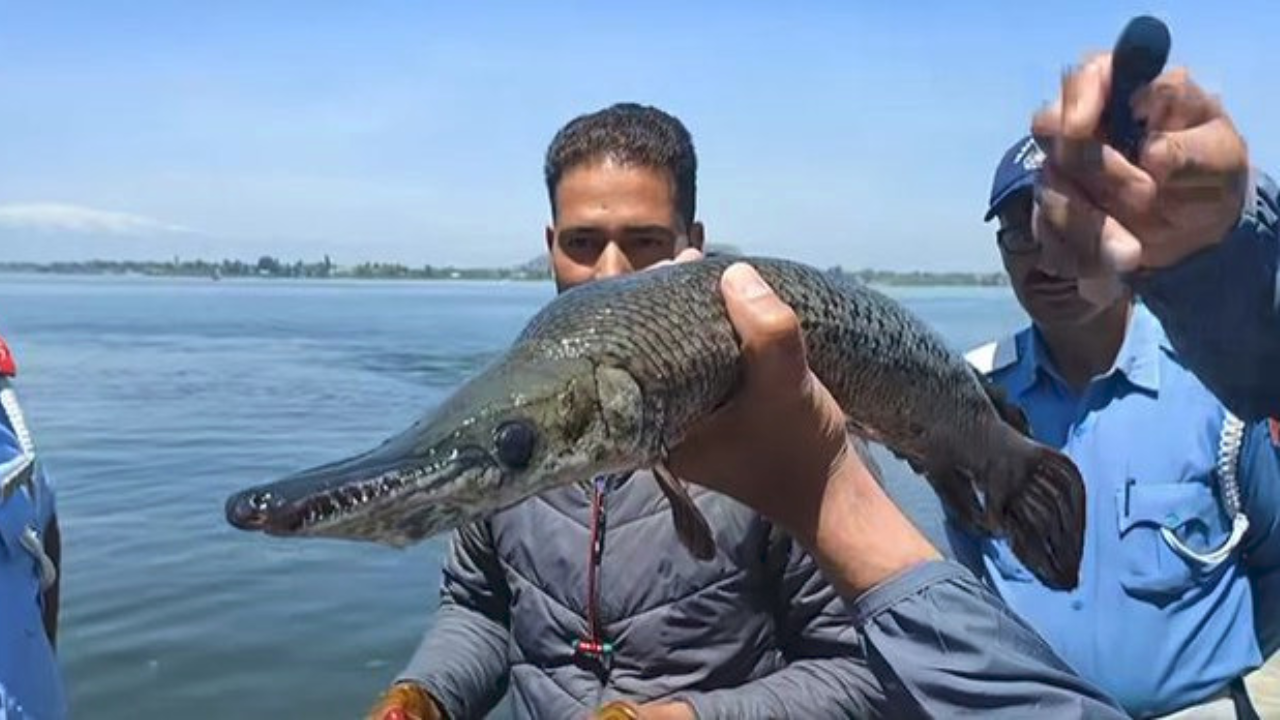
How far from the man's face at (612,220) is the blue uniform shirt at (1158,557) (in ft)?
4.78

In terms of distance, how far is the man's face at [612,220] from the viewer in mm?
4086

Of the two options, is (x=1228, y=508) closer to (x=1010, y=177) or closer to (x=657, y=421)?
(x=1010, y=177)

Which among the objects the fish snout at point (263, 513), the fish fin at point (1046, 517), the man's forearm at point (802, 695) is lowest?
the man's forearm at point (802, 695)

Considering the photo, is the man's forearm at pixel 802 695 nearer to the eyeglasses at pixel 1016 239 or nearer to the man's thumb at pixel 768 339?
the man's thumb at pixel 768 339

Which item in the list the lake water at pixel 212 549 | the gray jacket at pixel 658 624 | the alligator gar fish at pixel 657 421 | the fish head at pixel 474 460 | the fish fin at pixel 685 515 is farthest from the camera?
the lake water at pixel 212 549

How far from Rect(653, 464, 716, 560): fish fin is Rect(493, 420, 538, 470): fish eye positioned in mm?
320

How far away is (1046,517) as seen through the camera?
3.10 m

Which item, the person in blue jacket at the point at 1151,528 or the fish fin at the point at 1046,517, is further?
the person in blue jacket at the point at 1151,528

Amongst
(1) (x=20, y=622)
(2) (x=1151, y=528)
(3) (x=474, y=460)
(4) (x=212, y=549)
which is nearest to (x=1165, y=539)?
(2) (x=1151, y=528)

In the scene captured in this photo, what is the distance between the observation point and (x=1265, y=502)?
4152 mm

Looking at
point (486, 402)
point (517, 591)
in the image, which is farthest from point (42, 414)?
point (486, 402)

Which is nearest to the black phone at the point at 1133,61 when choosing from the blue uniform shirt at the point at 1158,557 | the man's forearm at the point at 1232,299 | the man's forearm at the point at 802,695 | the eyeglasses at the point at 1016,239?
the man's forearm at the point at 1232,299

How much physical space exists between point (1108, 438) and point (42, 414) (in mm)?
21008

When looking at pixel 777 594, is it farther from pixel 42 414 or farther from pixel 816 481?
pixel 42 414
